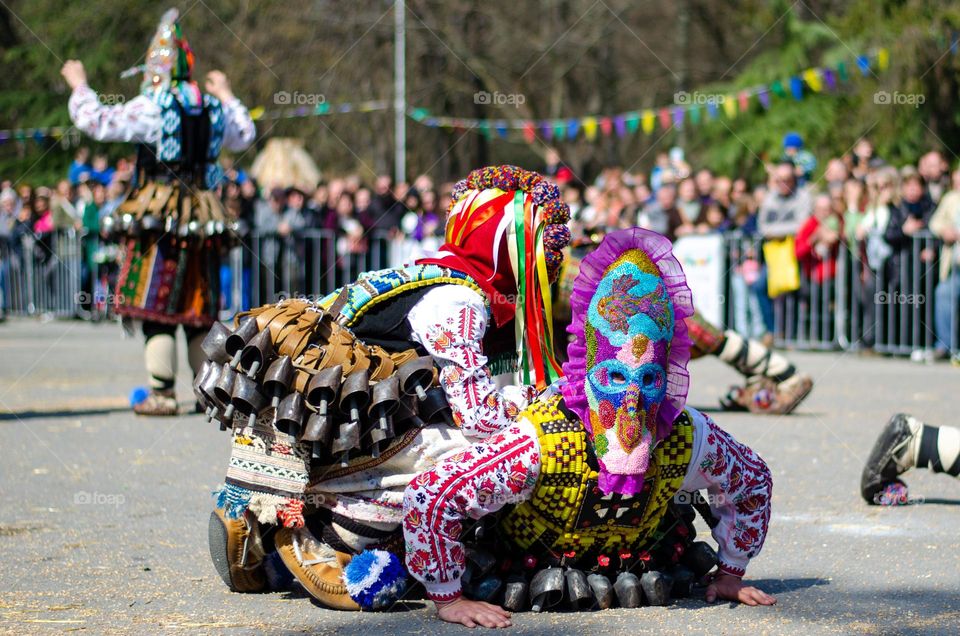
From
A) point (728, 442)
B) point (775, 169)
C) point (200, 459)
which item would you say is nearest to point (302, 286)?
point (775, 169)

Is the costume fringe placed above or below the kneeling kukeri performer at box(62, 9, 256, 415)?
below

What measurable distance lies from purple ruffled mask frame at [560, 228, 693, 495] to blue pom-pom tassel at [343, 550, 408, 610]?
69 cm

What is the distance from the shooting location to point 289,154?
27.8 m

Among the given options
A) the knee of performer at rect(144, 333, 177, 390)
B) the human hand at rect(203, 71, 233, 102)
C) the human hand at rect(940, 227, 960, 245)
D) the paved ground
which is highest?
the human hand at rect(203, 71, 233, 102)

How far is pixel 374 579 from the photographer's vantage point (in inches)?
168

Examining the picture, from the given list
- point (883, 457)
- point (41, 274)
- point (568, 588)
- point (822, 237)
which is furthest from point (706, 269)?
point (568, 588)

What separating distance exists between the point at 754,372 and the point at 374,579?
194 inches

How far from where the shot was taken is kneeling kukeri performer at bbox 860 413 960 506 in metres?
5.82

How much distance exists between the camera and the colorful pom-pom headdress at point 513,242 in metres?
4.85

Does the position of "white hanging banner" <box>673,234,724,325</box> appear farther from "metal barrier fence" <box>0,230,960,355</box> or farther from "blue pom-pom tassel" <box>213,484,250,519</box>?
"blue pom-pom tassel" <box>213,484,250,519</box>

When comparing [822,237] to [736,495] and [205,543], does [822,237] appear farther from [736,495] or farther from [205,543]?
[736,495]

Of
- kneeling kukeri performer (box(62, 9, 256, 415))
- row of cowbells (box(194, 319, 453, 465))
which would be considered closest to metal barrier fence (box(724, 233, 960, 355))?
kneeling kukeri performer (box(62, 9, 256, 415))

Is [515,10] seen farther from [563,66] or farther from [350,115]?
[350,115]

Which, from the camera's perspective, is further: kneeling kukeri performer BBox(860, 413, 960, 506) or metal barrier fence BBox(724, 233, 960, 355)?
metal barrier fence BBox(724, 233, 960, 355)
